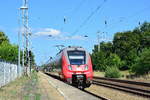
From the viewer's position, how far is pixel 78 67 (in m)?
28.1

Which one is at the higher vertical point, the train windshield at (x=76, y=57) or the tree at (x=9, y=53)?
the tree at (x=9, y=53)

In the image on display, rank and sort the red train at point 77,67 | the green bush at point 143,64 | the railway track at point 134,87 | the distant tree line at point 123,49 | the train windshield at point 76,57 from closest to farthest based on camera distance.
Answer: the railway track at point 134,87, the red train at point 77,67, the train windshield at point 76,57, the green bush at point 143,64, the distant tree line at point 123,49

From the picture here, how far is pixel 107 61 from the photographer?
90.8 meters

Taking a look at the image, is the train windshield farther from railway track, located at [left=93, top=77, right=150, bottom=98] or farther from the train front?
railway track, located at [left=93, top=77, right=150, bottom=98]

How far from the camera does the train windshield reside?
28.4 meters

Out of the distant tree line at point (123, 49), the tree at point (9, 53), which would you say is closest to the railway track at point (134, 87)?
the tree at point (9, 53)

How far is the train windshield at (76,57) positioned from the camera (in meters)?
28.4

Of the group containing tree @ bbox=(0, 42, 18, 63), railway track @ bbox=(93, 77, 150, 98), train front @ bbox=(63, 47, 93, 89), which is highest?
tree @ bbox=(0, 42, 18, 63)

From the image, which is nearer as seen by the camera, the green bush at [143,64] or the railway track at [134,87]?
the railway track at [134,87]

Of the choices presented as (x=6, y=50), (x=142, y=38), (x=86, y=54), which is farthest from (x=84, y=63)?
(x=142, y=38)

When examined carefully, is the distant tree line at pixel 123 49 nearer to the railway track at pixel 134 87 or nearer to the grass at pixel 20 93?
the railway track at pixel 134 87

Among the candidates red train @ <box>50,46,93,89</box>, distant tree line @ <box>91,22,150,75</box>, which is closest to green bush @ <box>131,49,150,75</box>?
red train @ <box>50,46,93,89</box>

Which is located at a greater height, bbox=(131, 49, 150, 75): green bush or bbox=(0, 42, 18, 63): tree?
bbox=(0, 42, 18, 63): tree

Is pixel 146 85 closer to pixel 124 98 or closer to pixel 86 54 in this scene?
pixel 86 54
